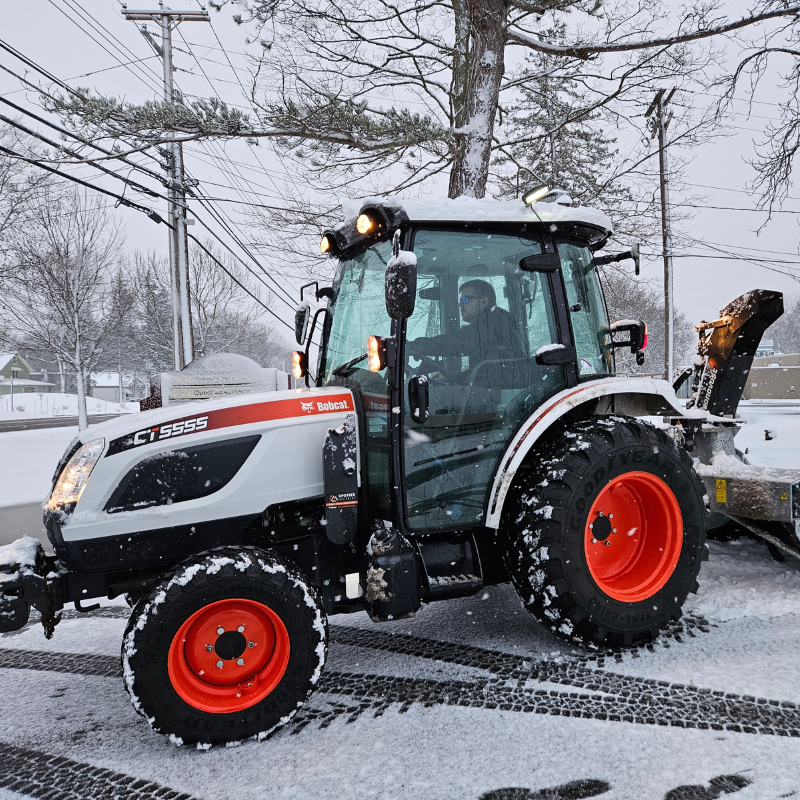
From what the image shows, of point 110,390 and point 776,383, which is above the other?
point 110,390

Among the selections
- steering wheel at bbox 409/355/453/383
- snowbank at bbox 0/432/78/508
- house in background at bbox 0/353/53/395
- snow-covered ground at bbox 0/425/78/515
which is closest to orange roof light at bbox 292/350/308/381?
steering wheel at bbox 409/355/453/383

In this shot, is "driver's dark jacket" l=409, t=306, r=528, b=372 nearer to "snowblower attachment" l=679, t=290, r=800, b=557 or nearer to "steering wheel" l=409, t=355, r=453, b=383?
"steering wheel" l=409, t=355, r=453, b=383

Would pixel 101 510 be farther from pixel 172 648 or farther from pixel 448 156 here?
pixel 448 156

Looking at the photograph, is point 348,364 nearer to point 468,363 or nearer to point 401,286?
point 468,363

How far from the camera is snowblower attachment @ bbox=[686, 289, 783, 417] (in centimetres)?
475

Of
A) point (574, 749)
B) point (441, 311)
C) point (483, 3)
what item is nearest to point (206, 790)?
point (574, 749)

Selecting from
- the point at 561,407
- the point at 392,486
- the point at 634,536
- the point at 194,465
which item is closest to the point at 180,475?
the point at 194,465

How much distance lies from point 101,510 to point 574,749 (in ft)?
6.84

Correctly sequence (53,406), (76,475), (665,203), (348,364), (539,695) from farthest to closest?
(53,406) → (665,203) → (348,364) → (539,695) → (76,475)

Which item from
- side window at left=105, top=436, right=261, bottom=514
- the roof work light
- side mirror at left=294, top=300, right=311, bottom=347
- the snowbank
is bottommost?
the snowbank

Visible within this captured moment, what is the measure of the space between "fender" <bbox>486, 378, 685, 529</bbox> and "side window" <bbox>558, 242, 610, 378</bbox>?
132mm

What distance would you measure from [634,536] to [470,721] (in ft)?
4.80

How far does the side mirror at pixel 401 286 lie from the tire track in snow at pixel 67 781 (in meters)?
1.98

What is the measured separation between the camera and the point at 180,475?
2672mm
